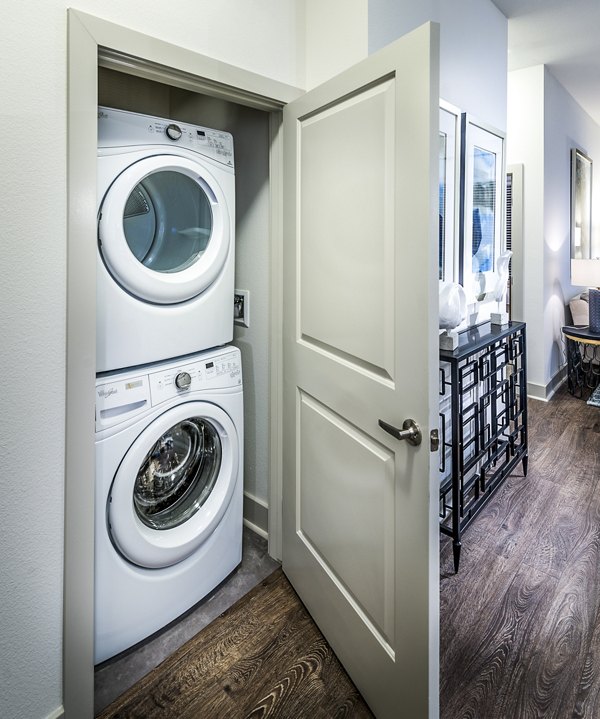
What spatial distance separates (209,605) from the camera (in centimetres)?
181

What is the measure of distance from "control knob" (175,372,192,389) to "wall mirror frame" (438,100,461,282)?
131cm

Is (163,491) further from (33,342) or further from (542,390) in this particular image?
(542,390)

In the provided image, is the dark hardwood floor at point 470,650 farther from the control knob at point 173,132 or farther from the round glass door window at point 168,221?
the control knob at point 173,132

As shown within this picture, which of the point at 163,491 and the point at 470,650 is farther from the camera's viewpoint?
the point at 163,491

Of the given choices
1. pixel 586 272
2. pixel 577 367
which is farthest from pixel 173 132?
pixel 577 367

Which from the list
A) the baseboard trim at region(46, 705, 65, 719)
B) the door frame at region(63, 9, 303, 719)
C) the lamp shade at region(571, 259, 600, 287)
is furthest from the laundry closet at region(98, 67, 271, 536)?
the lamp shade at region(571, 259, 600, 287)

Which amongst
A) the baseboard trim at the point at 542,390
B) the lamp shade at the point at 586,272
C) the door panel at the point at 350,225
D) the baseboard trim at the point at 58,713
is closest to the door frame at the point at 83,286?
the baseboard trim at the point at 58,713

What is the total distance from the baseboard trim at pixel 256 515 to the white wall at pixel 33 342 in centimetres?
106

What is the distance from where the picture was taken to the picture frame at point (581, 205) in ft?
15.9

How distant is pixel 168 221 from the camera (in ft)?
5.57

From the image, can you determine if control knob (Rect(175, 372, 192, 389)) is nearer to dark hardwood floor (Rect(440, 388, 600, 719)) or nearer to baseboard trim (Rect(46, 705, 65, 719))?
baseboard trim (Rect(46, 705, 65, 719))

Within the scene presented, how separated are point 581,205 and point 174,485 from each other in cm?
532

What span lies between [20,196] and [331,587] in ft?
4.70

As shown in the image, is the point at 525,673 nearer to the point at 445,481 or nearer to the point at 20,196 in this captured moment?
the point at 445,481
